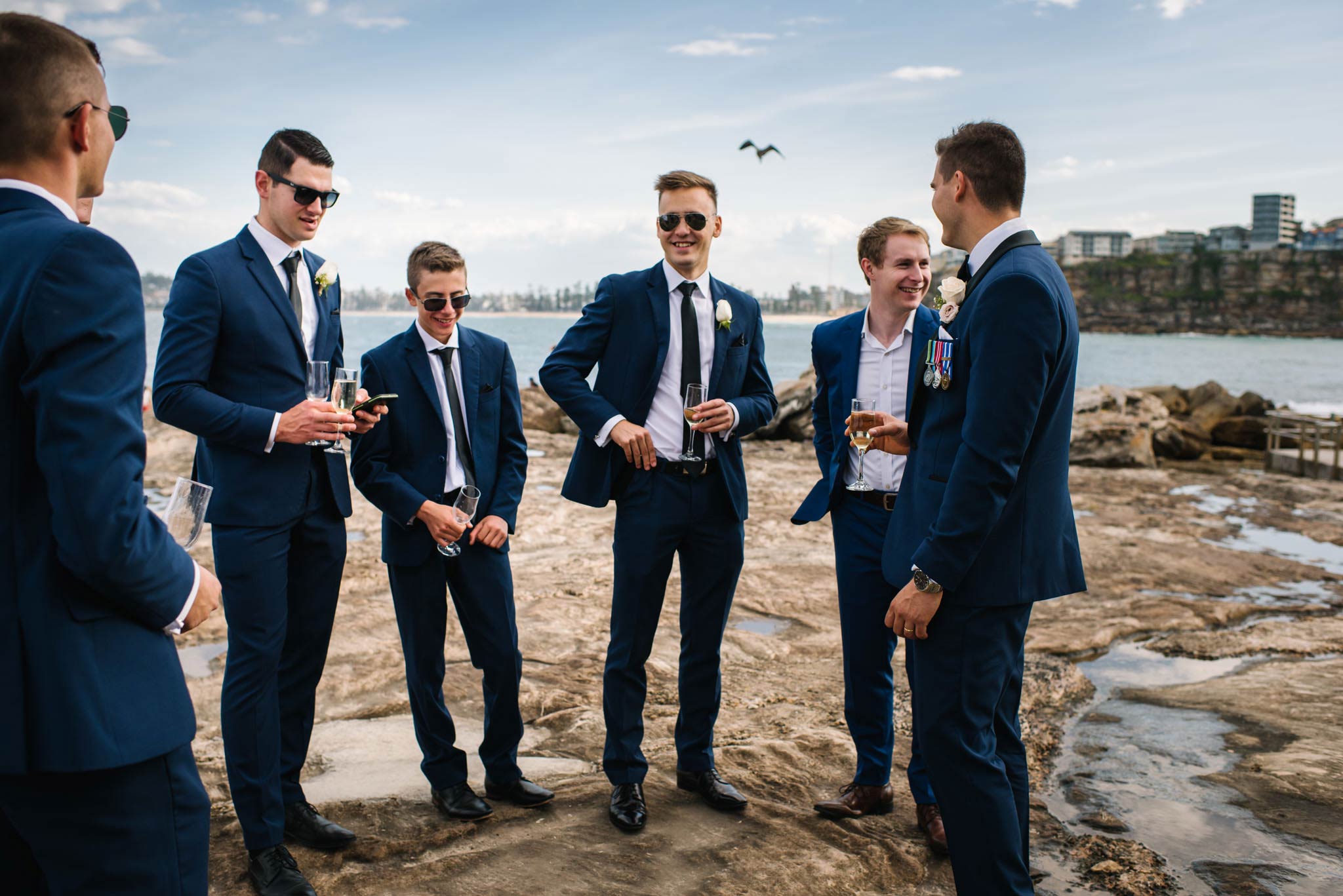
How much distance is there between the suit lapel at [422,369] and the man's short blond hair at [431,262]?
0.23 meters

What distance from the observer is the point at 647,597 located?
4.29m

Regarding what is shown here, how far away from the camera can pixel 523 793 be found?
4.18m

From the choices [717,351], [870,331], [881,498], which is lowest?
[881,498]

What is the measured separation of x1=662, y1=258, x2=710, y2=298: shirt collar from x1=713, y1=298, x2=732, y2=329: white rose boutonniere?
13 cm

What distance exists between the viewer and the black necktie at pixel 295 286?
3.82m

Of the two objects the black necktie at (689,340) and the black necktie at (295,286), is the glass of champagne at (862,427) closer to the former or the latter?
the black necktie at (689,340)

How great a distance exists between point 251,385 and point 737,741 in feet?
9.76

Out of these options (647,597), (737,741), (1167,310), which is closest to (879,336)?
(647,597)

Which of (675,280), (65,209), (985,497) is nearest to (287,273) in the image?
(675,280)

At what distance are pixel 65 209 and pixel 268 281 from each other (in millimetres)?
1736

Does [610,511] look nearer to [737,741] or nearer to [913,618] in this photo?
[737,741]

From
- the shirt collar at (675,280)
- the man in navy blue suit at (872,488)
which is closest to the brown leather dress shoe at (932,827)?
the man in navy blue suit at (872,488)

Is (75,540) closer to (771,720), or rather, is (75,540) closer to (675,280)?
(675,280)

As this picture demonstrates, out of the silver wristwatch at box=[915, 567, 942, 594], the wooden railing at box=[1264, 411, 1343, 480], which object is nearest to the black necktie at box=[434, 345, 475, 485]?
the silver wristwatch at box=[915, 567, 942, 594]
